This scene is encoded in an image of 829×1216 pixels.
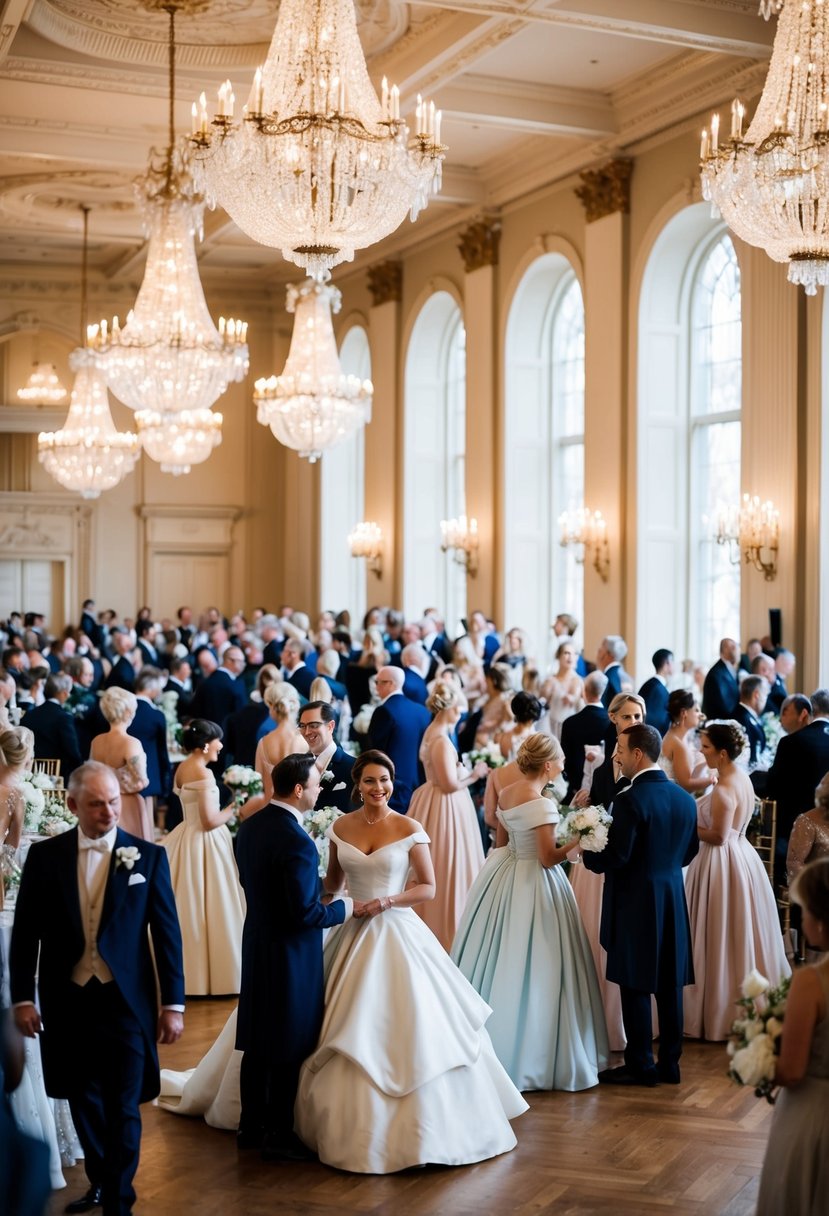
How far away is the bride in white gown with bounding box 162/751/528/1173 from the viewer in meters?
5.36

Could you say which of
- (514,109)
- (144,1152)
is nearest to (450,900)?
(144,1152)

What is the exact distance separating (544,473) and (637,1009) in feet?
40.8

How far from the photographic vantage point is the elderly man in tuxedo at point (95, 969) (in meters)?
4.52

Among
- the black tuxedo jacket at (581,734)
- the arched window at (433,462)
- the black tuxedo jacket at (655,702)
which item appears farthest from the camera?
the arched window at (433,462)

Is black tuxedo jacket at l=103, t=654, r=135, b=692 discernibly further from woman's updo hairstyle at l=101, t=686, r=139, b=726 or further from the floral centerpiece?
the floral centerpiece

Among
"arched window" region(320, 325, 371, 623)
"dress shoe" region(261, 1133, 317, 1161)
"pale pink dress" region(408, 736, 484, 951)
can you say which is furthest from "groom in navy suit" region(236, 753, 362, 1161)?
"arched window" region(320, 325, 371, 623)

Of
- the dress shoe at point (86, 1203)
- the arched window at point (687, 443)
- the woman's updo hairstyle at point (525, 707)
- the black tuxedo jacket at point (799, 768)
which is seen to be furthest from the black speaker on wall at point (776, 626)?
the dress shoe at point (86, 1203)

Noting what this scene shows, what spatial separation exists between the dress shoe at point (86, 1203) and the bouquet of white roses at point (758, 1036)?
2392mm

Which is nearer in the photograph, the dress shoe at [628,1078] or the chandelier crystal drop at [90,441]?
the dress shoe at [628,1078]

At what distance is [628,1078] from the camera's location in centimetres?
643

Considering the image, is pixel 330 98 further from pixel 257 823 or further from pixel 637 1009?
pixel 637 1009

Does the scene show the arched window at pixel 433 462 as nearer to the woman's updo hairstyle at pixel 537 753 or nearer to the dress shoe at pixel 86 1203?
the woman's updo hairstyle at pixel 537 753

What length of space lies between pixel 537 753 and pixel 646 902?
31.8 inches

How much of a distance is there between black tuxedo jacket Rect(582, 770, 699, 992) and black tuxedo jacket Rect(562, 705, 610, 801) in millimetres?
2720
